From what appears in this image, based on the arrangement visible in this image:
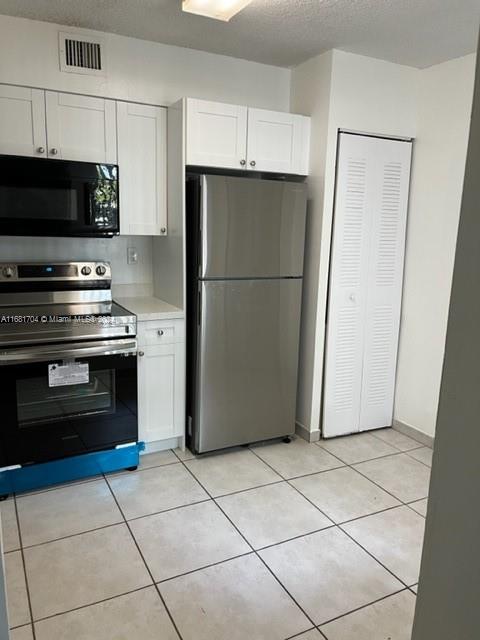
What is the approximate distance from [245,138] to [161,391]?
5.22 feet

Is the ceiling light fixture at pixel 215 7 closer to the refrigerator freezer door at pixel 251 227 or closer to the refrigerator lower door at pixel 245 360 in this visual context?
the refrigerator freezer door at pixel 251 227

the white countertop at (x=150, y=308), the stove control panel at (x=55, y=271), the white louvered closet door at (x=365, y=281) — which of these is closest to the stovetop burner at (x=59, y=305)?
the stove control panel at (x=55, y=271)

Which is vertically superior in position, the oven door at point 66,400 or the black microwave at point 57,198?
the black microwave at point 57,198

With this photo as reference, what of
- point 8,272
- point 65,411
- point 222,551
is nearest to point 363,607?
point 222,551

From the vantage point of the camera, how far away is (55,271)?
8.73ft

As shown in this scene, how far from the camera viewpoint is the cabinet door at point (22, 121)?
2.55m

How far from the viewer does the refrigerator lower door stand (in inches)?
112

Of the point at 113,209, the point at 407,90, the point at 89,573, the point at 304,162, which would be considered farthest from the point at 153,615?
the point at 407,90

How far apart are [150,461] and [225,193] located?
164 centimetres

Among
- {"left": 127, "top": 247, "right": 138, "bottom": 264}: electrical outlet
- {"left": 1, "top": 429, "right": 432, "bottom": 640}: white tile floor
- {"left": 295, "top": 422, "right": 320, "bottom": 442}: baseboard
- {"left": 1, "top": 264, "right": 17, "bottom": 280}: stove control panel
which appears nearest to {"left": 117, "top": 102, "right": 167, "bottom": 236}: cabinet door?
{"left": 127, "top": 247, "right": 138, "bottom": 264}: electrical outlet

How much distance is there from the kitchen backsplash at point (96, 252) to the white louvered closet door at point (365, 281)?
1.26 metres

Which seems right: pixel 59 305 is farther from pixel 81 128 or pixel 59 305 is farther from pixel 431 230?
pixel 431 230

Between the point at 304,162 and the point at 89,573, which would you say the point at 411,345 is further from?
the point at 89,573

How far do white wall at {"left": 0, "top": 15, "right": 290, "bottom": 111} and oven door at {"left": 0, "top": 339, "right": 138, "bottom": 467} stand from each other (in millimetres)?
1455
